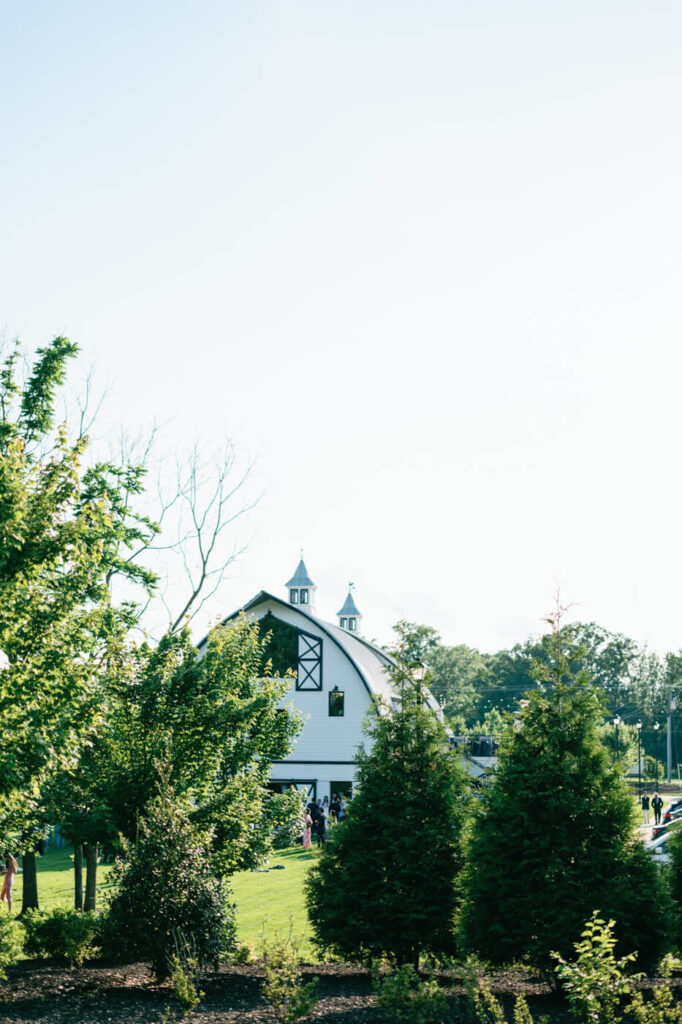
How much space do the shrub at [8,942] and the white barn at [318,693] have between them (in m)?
24.8

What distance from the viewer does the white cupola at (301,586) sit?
48281mm

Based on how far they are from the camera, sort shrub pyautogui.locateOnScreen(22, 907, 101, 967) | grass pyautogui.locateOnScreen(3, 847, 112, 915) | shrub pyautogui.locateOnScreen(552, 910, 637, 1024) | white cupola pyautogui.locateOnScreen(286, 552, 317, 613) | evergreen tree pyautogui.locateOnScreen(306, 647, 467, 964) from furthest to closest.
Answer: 1. white cupola pyautogui.locateOnScreen(286, 552, 317, 613)
2. grass pyautogui.locateOnScreen(3, 847, 112, 915)
3. shrub pyautogui.locateOnScreen(22, 907, 101, 967)
4. evergreen tree pyautogui.locateOnScreen(306, 647, 467, 964)
5. shrub pyautogui.locateOnScreen(552, 910, 637, 1024)

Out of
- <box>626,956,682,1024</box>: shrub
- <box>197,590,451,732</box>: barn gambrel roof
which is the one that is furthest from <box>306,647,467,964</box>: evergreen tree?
<box>197,590,451,732</box>: barn gambrel roof

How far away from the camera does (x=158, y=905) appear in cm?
1001

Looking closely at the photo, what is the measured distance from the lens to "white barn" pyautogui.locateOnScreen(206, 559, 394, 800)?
36.0 m

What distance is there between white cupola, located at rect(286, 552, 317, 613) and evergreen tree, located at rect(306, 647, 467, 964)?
3621cm

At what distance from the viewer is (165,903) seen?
10062mm

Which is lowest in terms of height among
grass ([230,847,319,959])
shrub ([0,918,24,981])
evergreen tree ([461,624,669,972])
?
grass ([230,847,319,959])

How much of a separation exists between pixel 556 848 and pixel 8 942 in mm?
6667

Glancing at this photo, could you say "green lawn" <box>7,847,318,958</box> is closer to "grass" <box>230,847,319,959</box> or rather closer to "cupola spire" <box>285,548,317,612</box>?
"grass" <box>230,847,319,959</box>

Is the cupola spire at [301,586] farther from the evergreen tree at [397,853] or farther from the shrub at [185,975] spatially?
the shrub at [185,975]

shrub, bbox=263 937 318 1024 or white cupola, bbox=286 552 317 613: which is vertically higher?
A: white cupola, bbox=286 552 317 613

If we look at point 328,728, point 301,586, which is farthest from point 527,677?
point 328,728

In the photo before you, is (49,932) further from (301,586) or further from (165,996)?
(301,586)
